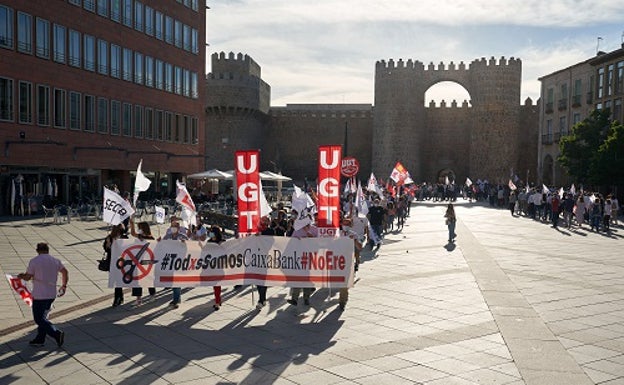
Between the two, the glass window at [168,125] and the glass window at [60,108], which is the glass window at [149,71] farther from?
the glass window at [60,108]

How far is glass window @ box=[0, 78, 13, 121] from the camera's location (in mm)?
26188

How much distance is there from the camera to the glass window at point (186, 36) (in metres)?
39.8

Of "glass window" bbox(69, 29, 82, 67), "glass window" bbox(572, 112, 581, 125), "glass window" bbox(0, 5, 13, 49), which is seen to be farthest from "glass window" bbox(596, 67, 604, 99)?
"glass window" bbox(0, 5, 13, 49)

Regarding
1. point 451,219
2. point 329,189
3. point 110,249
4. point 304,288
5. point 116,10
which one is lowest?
point 304,288

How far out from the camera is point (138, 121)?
1405 inches

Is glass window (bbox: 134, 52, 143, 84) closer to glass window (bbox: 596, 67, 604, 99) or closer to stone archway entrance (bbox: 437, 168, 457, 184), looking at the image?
glass window (bbox: 596, 67, 604, 99)

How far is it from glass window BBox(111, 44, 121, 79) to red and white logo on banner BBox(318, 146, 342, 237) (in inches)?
975

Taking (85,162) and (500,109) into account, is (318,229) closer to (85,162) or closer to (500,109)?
(85,162)

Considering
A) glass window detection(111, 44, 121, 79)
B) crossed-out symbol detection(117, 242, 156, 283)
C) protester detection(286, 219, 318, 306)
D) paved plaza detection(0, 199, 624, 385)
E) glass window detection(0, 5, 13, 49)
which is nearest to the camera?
paved plaza detection(0, 199, 624, 385)

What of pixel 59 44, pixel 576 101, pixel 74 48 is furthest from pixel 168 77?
pixel 576 101

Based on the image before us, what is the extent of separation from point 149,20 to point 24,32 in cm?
1015

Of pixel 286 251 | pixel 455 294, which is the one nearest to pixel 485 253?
pixel 455 294

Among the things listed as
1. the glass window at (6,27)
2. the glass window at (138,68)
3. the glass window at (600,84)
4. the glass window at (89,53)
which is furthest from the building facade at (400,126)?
the glass window at (6,27)

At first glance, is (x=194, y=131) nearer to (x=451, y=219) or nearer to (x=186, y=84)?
(x=186, y=84)
